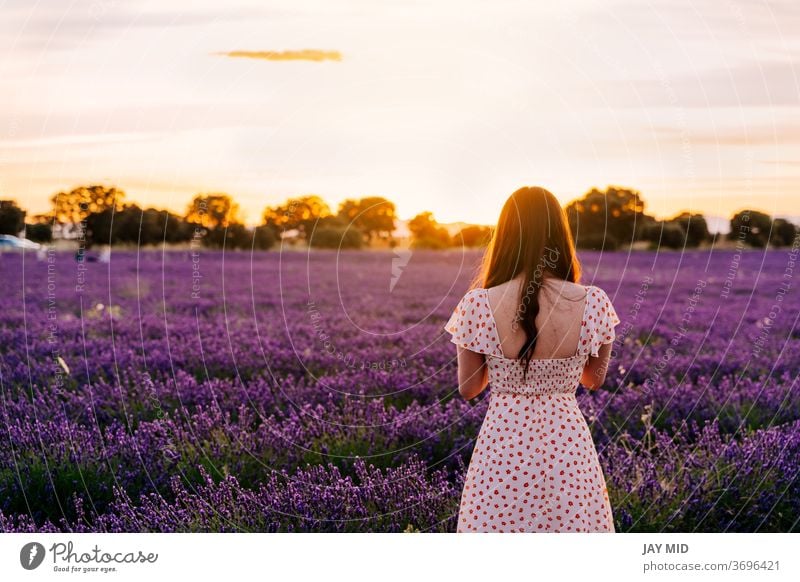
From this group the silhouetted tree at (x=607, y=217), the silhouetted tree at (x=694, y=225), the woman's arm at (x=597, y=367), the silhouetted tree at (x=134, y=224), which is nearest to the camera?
the woman's arm at (x=597, y=367)

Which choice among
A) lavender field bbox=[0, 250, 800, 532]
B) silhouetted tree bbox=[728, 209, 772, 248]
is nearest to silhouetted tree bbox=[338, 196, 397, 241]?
lavender field bbox=[0, 250, 800, 532]

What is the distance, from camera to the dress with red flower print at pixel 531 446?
12.4 ft

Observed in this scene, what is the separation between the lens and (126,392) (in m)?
6.02

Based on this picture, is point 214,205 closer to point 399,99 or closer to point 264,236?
point 399,99

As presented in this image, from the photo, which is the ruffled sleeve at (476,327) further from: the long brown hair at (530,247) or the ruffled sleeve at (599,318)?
the ruffled sleeve at (599,318)

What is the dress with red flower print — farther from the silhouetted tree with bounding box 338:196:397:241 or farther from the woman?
the silhouetted tree with bounding box 338:196:397:241

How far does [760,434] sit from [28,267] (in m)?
16.1

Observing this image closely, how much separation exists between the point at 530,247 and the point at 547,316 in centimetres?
32

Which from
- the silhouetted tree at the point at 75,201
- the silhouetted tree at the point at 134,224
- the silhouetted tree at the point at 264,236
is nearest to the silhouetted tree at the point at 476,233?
the silhouetted tree at the point at 75,201

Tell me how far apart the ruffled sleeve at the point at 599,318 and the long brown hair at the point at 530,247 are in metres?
0.17

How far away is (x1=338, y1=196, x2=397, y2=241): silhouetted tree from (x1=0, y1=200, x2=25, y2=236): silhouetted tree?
3.18 meters

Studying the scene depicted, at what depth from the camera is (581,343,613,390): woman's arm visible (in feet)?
13.0
